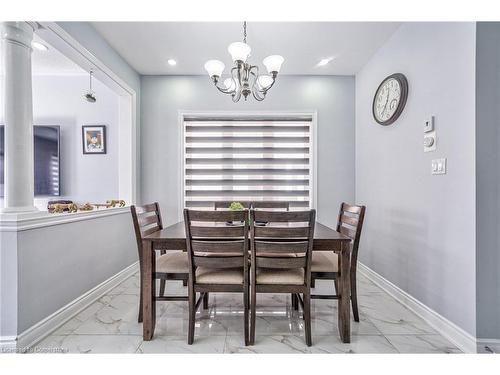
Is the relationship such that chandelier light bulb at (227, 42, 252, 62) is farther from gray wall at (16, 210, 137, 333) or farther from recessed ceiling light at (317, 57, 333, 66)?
gray wall at (16, 210, 137, 333)

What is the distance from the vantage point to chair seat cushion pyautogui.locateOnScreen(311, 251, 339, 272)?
6.03 ft

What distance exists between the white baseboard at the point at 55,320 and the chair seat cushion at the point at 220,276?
46.1 inches

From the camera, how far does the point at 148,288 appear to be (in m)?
1.76

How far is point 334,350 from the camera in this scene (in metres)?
1.66

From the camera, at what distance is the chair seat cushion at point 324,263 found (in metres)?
1.84

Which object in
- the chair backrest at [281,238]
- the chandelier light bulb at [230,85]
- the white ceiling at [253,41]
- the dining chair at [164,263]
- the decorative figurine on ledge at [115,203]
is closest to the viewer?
the chair backrest at [281,238]

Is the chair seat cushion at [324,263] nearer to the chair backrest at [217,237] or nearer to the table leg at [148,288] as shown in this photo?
the chair backrest at [217,237]

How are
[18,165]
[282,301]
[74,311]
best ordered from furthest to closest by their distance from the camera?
[282,301] < [74,311] < [18,165]

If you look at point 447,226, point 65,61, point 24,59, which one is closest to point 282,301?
point 447,226

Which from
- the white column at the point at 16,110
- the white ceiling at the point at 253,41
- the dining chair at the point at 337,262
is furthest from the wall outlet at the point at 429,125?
the white column at the point at 16,110

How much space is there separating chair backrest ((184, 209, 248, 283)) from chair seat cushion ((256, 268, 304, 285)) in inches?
5.4
